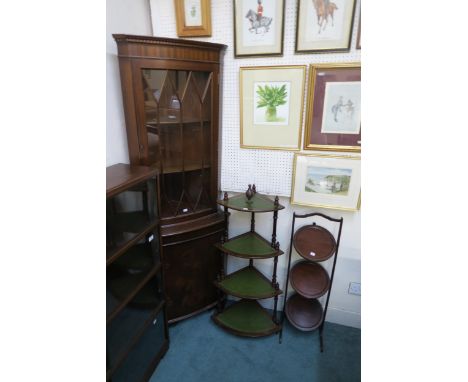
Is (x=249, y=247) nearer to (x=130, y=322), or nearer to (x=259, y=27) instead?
(x=130, y=322)

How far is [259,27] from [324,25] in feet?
1.23

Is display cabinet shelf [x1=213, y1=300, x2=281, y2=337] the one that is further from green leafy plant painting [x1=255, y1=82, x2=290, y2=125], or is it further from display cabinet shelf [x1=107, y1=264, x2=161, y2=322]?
green leafy plant painting [x1=255, y1=82, x2=290, y2=125]

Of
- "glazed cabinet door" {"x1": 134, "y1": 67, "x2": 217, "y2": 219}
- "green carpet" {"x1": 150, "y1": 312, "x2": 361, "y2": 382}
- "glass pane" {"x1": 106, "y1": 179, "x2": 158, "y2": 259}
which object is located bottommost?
"green carpet" {"x1": 150, "y1": 312, "x2": 361, "y2": 382}

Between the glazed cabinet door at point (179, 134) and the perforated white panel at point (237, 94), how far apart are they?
5.1 inches

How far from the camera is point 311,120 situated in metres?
1.68

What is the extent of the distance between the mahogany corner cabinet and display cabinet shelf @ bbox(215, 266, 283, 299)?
0.52ft

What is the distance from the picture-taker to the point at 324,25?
1.50 m

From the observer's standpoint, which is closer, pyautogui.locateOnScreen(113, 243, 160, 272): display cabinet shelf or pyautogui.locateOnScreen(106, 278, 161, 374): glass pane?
pyautogui.locateOnScreen(106, 278, 161, 374): glass pane

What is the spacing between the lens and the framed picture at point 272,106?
1654 millimetres

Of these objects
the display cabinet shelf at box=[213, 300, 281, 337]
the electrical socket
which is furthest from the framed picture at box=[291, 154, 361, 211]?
the display cabinet shelf at box=[213, 300, 281, 337]

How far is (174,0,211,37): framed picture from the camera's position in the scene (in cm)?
164

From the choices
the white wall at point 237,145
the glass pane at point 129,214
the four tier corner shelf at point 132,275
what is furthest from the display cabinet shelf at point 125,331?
the white wall at point 237,145
